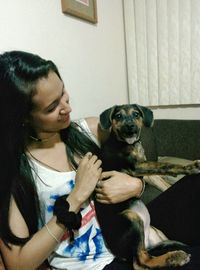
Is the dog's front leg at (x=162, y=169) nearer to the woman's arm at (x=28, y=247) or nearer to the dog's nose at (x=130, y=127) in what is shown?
the dog's nose at (x=130, y=127)

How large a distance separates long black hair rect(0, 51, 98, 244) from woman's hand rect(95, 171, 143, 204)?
251 millimetres

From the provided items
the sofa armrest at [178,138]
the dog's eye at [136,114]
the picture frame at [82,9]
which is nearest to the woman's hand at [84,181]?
the dog's eye at [136,114]

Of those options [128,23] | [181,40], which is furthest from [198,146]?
[128,23]

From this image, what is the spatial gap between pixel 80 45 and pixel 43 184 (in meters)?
1.17

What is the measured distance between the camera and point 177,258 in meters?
1.04

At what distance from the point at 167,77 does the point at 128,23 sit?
1.94ft

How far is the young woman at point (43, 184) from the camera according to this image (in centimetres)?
97

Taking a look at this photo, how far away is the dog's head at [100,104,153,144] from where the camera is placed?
1.47m

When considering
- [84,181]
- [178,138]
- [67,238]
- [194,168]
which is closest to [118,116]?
[194,168]

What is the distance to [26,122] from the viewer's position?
43.2 inches

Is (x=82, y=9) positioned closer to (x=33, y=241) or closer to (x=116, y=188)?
(x=116, y=188)

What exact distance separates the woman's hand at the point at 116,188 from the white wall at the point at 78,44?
2.42 ft

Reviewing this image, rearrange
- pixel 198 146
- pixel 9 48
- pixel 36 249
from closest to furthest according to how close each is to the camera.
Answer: pixel 36 249 < pixel 9 48 < pixel 198 146

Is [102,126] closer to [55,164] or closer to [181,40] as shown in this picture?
[55,164]
